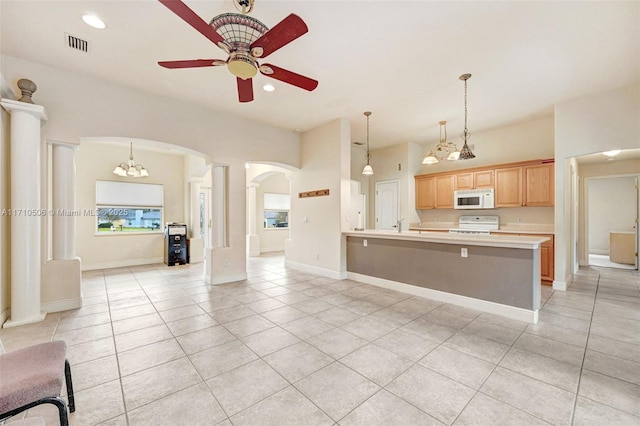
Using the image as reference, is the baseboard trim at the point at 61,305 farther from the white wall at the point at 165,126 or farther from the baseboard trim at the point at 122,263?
the baseboard trim at the point at 122,263

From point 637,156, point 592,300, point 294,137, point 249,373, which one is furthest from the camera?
point 294,137

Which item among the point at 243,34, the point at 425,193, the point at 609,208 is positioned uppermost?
the point at 243,34

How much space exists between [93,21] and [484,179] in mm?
7084

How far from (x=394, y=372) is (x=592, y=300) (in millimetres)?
4034

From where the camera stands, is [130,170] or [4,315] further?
[130,170]

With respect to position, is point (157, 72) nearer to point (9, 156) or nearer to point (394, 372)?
point (9, 156)

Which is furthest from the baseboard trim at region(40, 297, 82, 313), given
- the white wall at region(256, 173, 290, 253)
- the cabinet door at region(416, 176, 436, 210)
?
the cabinet door at region(416, 176, 436, 210)

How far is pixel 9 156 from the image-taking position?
3246 millimetres

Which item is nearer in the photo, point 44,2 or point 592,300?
point 44,2

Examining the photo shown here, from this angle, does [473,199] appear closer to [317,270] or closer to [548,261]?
[548,261]

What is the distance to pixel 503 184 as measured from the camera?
571 cm

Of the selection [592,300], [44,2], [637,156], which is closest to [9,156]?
[44,2]

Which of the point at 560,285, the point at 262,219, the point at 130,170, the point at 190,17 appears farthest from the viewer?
the point at 262,219

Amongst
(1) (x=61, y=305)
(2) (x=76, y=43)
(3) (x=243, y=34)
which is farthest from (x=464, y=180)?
(1) (x=61, y=305)
